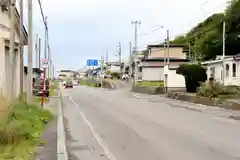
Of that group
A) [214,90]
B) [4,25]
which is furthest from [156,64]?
[4,25]

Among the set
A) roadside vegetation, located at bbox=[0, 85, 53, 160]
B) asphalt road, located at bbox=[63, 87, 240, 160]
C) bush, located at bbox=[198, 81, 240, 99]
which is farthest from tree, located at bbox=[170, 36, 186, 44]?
roadside vegetation, located at bbox=[0, 85, 53, 160]

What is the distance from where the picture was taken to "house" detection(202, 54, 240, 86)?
44031mm

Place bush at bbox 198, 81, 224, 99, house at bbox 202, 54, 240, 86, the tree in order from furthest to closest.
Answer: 1. the tree
2. house at bbox 202, 54, 240, 86
3. bush at bbox 198, 81, 224, 99

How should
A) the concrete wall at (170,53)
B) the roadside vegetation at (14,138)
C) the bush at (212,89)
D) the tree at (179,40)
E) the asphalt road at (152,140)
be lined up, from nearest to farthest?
1. the roadside vegetation at (14,138)
2. the asphalt road at (152,140)
3. the bush at (212,89)
4. the concrete wall at (170,53)
5. the tree at (179,40)

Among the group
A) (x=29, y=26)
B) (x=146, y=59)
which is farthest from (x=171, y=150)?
(x=146, y=59)

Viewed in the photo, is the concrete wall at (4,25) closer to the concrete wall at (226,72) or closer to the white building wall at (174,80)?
the concrete wall at (226,72)

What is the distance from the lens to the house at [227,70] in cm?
4403

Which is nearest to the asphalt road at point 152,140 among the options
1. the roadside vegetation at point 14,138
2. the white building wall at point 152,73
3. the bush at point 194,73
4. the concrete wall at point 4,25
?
the roadside vegetation at point 14,138

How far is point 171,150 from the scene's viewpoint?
1209 cm

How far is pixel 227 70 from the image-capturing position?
47344 millimetres

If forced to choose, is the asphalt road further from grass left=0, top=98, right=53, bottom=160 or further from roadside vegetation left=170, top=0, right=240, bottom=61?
roadside vegetation left=170, top=0, right=240, bottom=61

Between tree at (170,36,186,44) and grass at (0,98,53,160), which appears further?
tree at (170,36,186,44)

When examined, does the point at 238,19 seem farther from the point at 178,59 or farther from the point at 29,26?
the point at 29,26

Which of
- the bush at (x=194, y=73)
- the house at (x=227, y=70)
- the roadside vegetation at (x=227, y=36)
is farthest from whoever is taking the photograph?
the roadside vegetation at (x=227, y=36)
